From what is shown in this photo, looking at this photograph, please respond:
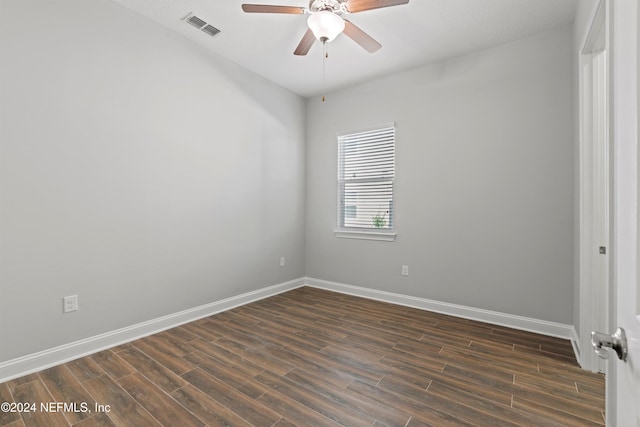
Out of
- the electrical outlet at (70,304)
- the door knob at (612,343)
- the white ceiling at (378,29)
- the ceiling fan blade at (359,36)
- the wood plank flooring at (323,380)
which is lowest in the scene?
the wood plank flooring at (323,380)

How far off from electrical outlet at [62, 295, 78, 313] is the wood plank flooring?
384mm

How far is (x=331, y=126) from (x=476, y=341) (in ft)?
10.1

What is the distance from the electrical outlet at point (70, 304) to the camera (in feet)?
7.36

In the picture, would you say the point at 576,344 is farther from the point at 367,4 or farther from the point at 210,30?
the point at 210,30

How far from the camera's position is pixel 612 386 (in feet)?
2.80

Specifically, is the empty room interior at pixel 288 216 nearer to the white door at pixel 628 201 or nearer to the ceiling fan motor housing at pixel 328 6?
the ceiling fan motor housing at pixel 328 6

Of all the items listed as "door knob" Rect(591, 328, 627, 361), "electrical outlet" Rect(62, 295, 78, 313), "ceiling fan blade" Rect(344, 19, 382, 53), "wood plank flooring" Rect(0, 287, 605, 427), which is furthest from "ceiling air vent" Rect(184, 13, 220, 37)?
"door knob" Rect(591, 328, 627, 361)

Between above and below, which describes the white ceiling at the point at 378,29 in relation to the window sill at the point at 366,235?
above

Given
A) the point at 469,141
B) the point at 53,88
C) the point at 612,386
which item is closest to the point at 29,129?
the point at 53,88

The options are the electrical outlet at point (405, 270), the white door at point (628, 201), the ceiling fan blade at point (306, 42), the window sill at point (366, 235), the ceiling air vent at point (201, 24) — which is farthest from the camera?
the window sill at point (366, 235)

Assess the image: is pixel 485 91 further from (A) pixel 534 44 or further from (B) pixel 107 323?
(B) pixel 107 323

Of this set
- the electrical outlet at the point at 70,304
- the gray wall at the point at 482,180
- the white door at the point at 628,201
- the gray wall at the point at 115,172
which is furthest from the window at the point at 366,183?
the white door at the point at 628,201

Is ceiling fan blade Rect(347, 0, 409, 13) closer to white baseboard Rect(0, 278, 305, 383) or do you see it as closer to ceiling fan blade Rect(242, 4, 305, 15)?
ceiling fan blade Rect(242, 4, 305, 15)

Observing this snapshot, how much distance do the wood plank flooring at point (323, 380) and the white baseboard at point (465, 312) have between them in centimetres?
12
